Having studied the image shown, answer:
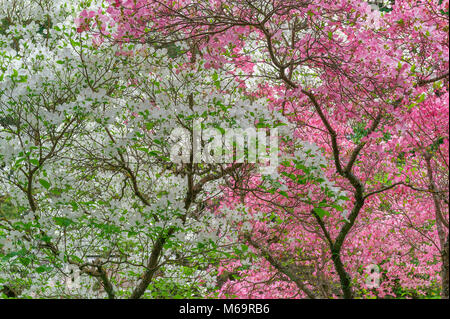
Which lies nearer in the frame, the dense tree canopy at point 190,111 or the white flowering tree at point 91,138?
the dense tree canopy at point 190,111

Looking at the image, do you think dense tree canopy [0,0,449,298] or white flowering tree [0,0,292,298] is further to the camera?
white flowering tree [0,0,292,298]

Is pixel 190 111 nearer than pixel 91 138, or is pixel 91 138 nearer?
pixel 190 111

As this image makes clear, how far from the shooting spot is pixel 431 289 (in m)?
6.63

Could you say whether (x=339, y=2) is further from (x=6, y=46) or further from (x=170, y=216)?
(x=6, y=46)

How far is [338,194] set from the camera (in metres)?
3.61

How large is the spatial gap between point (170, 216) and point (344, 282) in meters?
2.48
